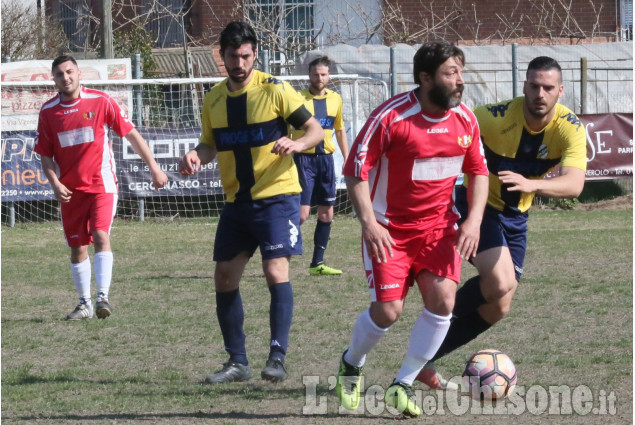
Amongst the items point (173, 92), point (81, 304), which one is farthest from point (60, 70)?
point (173, 92)

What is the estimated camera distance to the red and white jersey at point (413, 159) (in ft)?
16.8

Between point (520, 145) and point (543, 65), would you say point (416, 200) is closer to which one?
point (520, 145)

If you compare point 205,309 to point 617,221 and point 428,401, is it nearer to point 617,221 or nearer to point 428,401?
point 428,401

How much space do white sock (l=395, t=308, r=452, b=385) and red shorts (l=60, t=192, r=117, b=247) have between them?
4.08 m

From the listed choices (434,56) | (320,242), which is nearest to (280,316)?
(434,56)

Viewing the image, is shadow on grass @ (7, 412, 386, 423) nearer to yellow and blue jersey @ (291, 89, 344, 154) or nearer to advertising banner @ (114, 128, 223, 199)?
yellow and blue jersey @ (291, 89, 344, 154)

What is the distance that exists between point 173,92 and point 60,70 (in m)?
8.60

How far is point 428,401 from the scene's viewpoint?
5566mm

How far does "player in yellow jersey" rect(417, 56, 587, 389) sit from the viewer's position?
5.67 m

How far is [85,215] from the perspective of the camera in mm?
8625

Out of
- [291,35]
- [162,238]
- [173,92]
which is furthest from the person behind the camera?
[291,35]

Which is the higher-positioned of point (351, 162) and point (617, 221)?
point (351, 162)

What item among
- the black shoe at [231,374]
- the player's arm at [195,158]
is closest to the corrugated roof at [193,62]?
the player's arm at [195,158]

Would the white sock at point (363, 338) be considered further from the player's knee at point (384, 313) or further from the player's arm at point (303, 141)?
the player's arm at point (303, 141)
